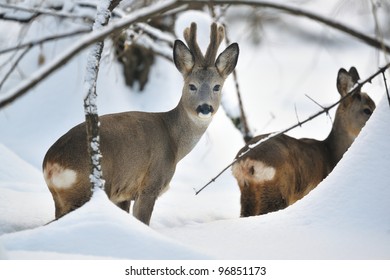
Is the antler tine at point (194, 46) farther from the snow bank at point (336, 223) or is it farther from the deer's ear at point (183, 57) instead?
the snow bank at point (336, 223)

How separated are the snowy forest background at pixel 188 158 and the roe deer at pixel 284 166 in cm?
42

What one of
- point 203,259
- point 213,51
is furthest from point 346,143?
point 203,259

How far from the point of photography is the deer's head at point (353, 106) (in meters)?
7.88

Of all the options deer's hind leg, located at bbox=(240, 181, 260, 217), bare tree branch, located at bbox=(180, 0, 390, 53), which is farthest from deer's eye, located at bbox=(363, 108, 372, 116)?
bare tree branch, located at bbox=(180, 0, 390, 53)

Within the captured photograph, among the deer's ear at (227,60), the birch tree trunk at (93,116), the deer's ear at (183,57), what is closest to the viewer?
the birch tree trunk at (93,116)

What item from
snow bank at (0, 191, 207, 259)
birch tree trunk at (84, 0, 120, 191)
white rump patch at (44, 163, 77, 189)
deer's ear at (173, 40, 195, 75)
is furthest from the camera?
deer's ear at (173, 40, 195, 75)

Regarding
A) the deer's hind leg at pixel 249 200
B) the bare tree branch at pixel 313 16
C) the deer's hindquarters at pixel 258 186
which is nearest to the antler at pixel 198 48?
the deer's hindquarters at pixel 258 186

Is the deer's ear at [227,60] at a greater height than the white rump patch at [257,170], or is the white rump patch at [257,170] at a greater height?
the deer's ear at [227,60]

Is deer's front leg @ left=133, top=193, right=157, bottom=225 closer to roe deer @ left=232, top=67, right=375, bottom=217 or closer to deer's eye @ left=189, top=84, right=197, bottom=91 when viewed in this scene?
roe deer @ left=232, top=67, right=375, bottom=217

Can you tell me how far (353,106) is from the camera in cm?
793

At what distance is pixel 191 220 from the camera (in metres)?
6.98

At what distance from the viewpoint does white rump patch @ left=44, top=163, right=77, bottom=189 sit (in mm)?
5457

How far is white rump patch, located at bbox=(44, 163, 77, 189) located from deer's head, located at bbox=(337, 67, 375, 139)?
340 centimetres
